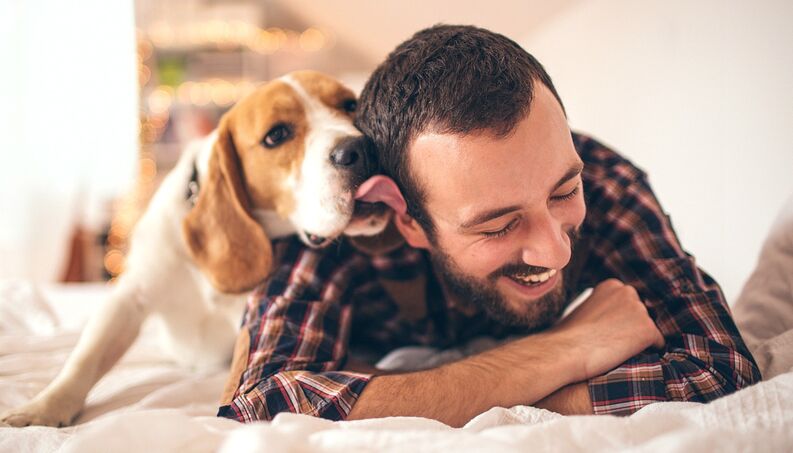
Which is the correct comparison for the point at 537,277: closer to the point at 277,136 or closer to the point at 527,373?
the point at 527,373

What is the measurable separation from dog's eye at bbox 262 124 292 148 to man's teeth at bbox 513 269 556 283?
51 cm

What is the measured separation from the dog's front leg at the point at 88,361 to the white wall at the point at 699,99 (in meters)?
1.04

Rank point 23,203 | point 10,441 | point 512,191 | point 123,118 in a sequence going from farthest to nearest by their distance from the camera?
point 123,118
point 23,203
point 512,191
point 10,441

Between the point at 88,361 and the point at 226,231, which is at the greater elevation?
the point at 226,231

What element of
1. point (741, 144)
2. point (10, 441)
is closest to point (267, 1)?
point (741, 144)

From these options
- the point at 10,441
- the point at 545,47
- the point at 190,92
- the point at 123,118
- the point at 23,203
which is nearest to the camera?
the point at 10,441

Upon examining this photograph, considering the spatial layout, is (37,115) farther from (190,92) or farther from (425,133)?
(425,133)

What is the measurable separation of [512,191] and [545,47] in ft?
3.44

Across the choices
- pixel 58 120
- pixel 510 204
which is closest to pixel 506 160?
pixel 510 204

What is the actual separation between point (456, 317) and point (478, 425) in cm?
52

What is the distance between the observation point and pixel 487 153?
884 mm

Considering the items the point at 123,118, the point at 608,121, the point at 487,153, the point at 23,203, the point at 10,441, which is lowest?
the point at 23,203

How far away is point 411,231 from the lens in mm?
1105

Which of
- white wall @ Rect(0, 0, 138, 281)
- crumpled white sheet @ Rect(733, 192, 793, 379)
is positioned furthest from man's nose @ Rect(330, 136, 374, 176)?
white wall @ Rect(0, 0, 138, 281)
